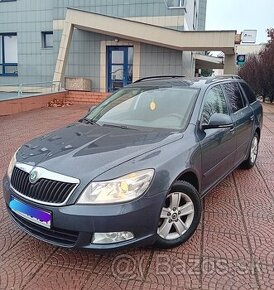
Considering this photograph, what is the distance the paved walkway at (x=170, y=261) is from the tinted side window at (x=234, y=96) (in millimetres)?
1535

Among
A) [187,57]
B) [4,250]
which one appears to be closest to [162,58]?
[187,57]

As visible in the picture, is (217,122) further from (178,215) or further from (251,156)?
(251,156)

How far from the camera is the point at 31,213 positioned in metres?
2.89

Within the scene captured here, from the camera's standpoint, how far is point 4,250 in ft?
10.6

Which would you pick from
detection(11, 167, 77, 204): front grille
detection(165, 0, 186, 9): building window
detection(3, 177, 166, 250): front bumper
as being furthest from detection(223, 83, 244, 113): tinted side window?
detection(165, 0, 186, 9): building window

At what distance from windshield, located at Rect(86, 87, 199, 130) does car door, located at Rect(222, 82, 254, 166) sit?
973 mm

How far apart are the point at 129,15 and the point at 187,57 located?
391cm

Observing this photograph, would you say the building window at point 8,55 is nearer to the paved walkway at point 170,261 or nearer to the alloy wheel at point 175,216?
the paved walkway at point 170,261

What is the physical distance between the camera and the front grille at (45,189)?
273 centimetres

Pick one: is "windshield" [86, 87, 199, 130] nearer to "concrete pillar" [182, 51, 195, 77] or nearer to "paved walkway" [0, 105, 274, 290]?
"paved walkway" [0, 105, 274, 290]

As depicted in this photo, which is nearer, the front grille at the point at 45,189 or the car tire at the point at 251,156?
the front grille at the point at 45,189

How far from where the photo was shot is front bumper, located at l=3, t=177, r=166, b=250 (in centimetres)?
266

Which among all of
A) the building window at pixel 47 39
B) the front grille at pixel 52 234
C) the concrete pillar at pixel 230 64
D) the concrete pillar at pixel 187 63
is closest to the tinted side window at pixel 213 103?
the front grille at pixel 52 234

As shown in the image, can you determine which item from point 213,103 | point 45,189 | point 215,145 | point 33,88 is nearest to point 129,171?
point 45,189
